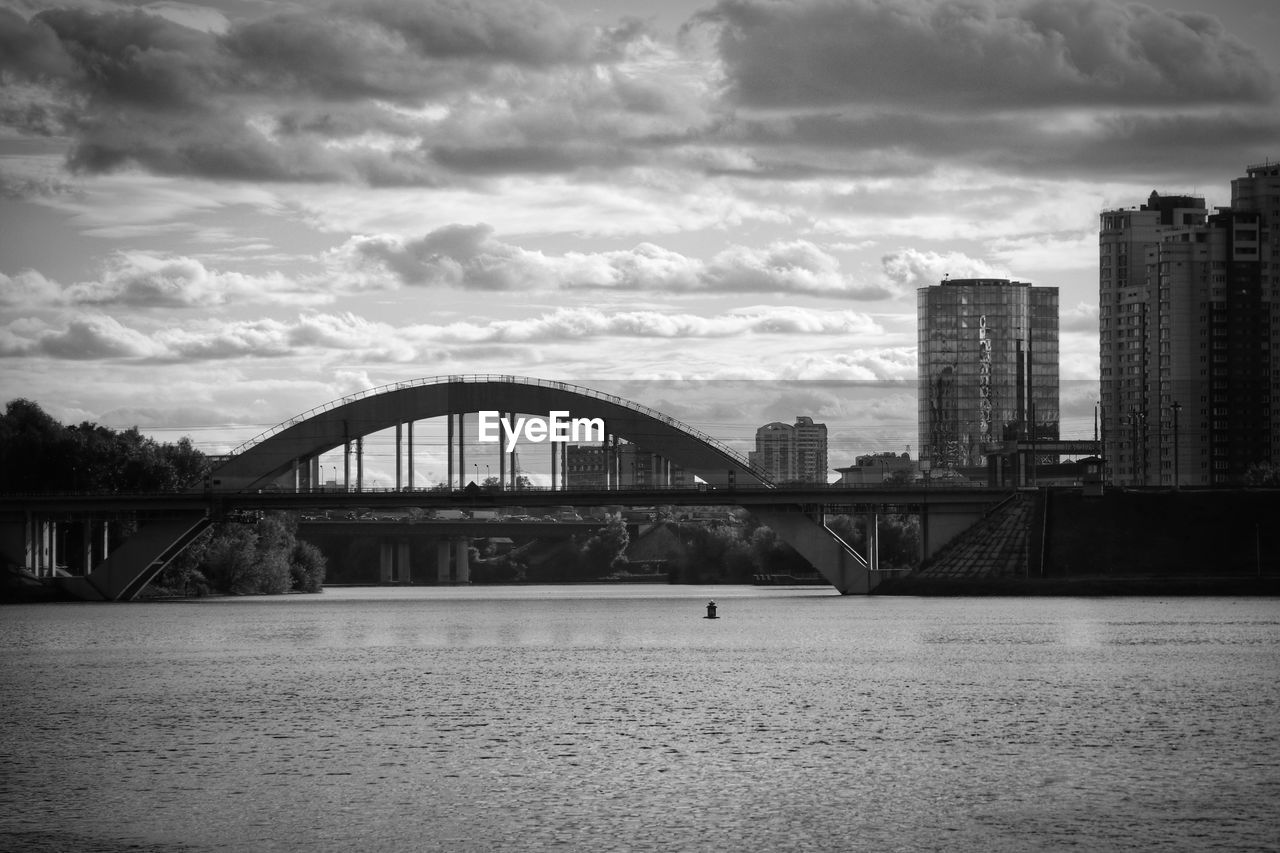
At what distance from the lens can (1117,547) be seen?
116 metres

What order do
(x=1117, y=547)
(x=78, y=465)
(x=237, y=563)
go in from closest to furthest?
(x=1117, y=547)
(x=78, y=465)
(x=237, y=563)

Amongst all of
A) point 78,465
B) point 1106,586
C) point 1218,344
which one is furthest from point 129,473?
point 1218,344

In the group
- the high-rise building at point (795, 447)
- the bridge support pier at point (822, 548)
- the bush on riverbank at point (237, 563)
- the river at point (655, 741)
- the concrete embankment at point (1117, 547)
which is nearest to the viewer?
the river at point (655, 741)

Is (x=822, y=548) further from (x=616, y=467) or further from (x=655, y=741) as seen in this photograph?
(x=655, y=741)

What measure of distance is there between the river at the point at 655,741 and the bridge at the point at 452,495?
3814 centimetres

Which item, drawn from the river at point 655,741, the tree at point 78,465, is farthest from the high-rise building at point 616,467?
the river at point 655,741

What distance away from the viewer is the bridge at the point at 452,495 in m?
120

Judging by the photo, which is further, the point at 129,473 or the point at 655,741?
the point at 129,473

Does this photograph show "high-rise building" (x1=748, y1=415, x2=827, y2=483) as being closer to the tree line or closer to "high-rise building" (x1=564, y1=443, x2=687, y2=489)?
"high-rise building" (x1=564, y1=443, x2=687, y2=489)

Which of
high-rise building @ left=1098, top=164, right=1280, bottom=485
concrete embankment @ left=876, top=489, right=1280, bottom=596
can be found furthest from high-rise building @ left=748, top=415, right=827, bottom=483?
concrete embankment @ left=876, top=489, right=1280, bottom=596

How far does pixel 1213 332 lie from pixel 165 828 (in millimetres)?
169511

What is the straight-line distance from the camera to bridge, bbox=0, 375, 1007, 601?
120 metres

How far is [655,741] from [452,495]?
7879 centimetres

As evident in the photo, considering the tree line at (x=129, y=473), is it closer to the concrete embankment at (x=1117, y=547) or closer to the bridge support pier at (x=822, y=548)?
the bridge support pier at (x=822, y=548)
